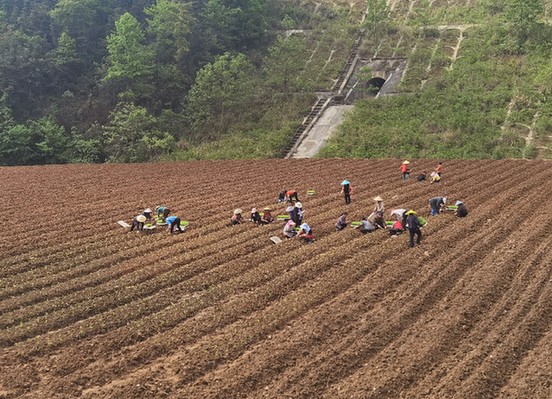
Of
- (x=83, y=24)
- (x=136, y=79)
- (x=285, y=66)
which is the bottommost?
(x=136, y=79)

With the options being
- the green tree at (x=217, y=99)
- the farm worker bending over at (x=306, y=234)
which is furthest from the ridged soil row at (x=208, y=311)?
the green tree at (x=217, y=99)

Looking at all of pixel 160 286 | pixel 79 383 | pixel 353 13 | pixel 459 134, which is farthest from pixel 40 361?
pixel 353 13

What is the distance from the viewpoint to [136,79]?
40.0 m

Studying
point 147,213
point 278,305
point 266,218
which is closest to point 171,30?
point 147,213

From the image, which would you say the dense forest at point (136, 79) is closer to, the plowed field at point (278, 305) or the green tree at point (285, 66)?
the green tree at point (285, 66)

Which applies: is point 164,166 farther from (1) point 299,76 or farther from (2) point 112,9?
(2) point 112,9

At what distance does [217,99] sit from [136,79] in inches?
293

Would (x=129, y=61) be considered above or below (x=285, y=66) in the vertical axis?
below

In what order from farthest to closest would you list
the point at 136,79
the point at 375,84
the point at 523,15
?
the point at 375,84
the point at 136,79
the point at 523,15

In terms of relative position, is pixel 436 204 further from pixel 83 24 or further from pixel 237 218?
pixel 83 24

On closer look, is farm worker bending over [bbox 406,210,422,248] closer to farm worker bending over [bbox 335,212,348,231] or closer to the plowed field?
the plowed field

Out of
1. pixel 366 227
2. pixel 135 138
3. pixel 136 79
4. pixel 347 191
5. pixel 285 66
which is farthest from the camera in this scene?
pixel 285 66

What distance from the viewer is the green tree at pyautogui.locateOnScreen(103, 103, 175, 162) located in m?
34.4

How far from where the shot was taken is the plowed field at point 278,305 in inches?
339
